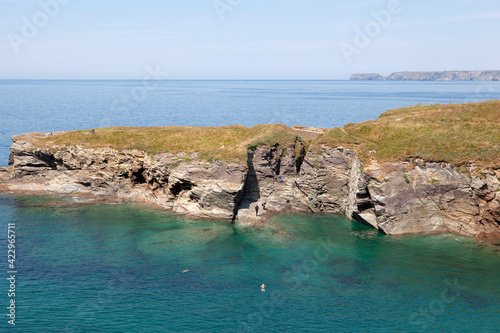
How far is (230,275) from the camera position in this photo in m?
44.4

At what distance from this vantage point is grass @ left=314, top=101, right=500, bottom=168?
58.7 meters

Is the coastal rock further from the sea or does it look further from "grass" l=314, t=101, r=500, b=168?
"grass" l=314, t=101, r=500, b=168

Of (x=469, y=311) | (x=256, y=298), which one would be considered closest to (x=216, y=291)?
(x=256, y=298)

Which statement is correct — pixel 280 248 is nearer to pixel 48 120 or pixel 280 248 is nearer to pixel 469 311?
pixel 469 311

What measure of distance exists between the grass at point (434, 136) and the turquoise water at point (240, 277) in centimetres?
1244

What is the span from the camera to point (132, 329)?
1355 inches

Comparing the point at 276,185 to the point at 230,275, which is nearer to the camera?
the point at 230,275

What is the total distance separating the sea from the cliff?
323 cm

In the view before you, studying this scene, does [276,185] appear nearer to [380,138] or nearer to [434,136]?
[380,138]

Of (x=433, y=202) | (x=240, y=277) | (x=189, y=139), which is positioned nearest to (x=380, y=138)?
(x=433, y=202)

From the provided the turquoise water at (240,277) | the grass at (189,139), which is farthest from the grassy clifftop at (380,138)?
the turquoise water at (240,277)

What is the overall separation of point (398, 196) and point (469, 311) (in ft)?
70.5

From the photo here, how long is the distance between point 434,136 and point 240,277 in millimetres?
39642

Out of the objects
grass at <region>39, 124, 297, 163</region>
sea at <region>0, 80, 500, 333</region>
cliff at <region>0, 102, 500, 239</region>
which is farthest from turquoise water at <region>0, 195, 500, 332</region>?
grass at <region>39, 124, 297, 163</region>
